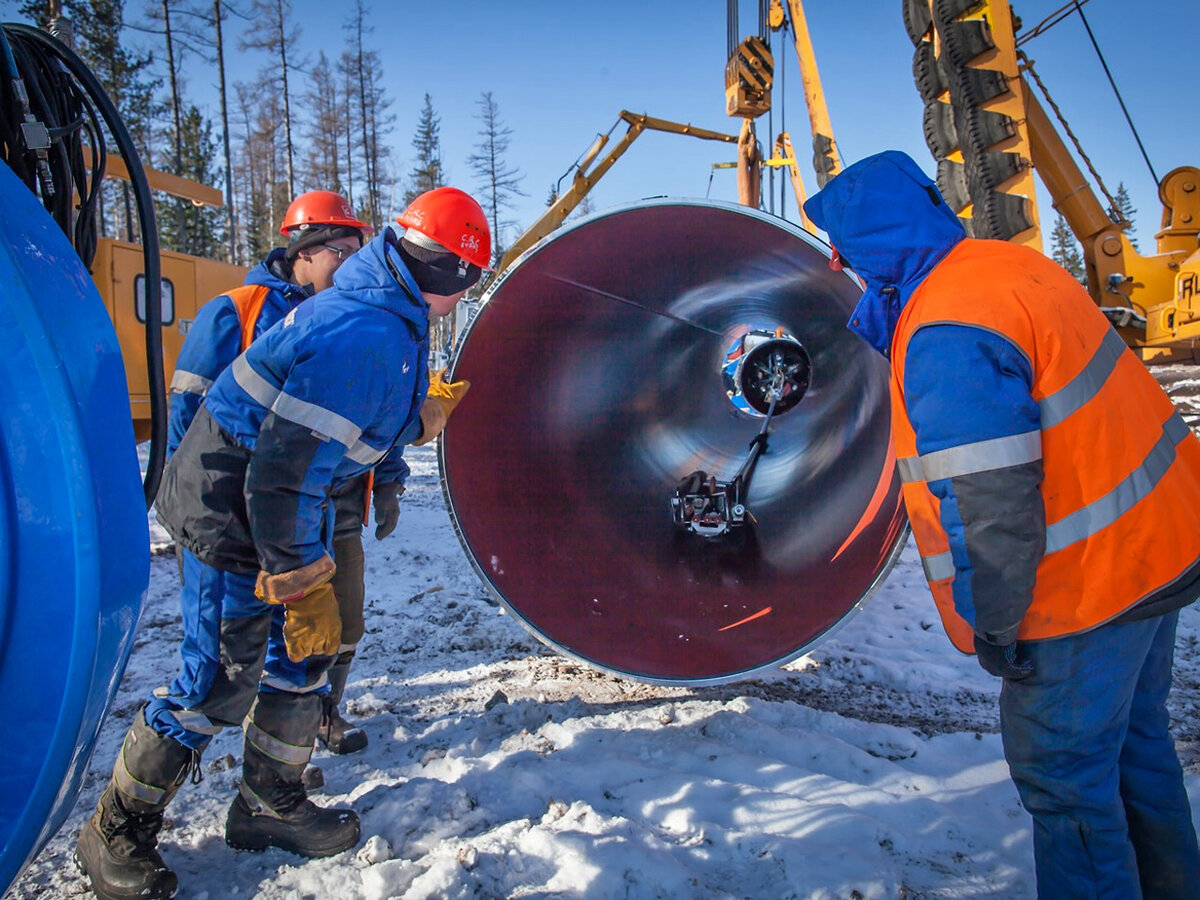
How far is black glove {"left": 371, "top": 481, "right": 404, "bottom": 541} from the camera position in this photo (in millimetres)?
3123

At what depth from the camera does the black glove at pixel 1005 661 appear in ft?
5.33

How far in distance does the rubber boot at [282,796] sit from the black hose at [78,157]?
953 millimetres

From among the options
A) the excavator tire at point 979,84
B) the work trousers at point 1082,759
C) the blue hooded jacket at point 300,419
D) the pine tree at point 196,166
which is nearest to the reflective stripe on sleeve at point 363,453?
the blue hooded jacket at point 300,419

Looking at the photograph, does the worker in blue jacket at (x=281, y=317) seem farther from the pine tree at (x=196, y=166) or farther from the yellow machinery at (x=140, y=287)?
the pine tree at (x=196, y=166)

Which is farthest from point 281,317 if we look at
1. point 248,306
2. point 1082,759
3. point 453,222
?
point 1082,759

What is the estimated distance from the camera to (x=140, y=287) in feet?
27.3

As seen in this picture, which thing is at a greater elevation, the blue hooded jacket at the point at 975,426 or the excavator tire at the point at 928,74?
the excavator tire at the point at 928,74

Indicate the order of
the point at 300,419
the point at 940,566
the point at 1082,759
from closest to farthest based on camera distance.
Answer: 1. the point at 1082,759
2. the point at 940,566
3. the point at 300,419

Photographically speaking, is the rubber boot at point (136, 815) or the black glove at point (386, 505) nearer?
the rubber boot at point (136, 815)

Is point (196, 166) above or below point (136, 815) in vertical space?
above

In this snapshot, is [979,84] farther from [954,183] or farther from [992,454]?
[992,454]

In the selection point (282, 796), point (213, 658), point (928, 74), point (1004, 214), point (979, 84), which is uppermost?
point (928, 74)

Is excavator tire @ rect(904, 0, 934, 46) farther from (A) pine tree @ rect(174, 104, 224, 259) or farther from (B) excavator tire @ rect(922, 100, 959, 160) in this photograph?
(A) pine tree @ rect(174, 104, 224, 259)

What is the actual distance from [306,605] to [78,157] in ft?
4.07
